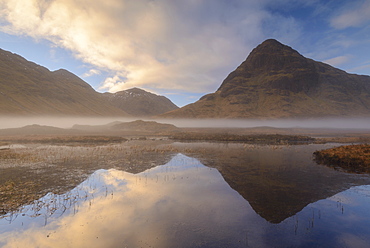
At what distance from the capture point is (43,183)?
14.8m

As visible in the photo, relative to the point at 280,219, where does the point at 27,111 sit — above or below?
above

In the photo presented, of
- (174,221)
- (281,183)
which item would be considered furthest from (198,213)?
(281,183)

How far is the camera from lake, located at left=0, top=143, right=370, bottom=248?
8.12 meters

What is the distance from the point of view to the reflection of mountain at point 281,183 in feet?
38.1

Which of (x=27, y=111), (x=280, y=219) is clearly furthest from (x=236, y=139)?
(x=27, y=111)

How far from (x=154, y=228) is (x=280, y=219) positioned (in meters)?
6.46

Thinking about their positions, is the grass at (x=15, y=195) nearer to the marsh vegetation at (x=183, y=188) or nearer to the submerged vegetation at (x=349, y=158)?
the marsh vegetation at (x=183, y=188)

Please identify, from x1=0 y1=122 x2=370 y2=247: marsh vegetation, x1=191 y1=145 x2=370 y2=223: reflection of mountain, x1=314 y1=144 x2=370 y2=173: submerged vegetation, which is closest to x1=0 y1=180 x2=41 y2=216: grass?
x1=0 y1=122 x2=370 y2=247: marsh vegetation

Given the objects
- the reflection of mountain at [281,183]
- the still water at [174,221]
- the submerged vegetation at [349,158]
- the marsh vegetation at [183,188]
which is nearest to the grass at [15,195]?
the marsh vegetation at [183,188]

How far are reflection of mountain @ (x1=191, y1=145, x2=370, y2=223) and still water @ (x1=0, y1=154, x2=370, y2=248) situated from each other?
0.63 metres

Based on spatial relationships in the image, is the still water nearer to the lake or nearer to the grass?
the lake

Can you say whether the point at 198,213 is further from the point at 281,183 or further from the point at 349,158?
the point at 349,158

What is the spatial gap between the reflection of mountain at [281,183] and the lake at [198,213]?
0.08 m

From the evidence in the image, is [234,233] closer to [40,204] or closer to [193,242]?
[193,242]
